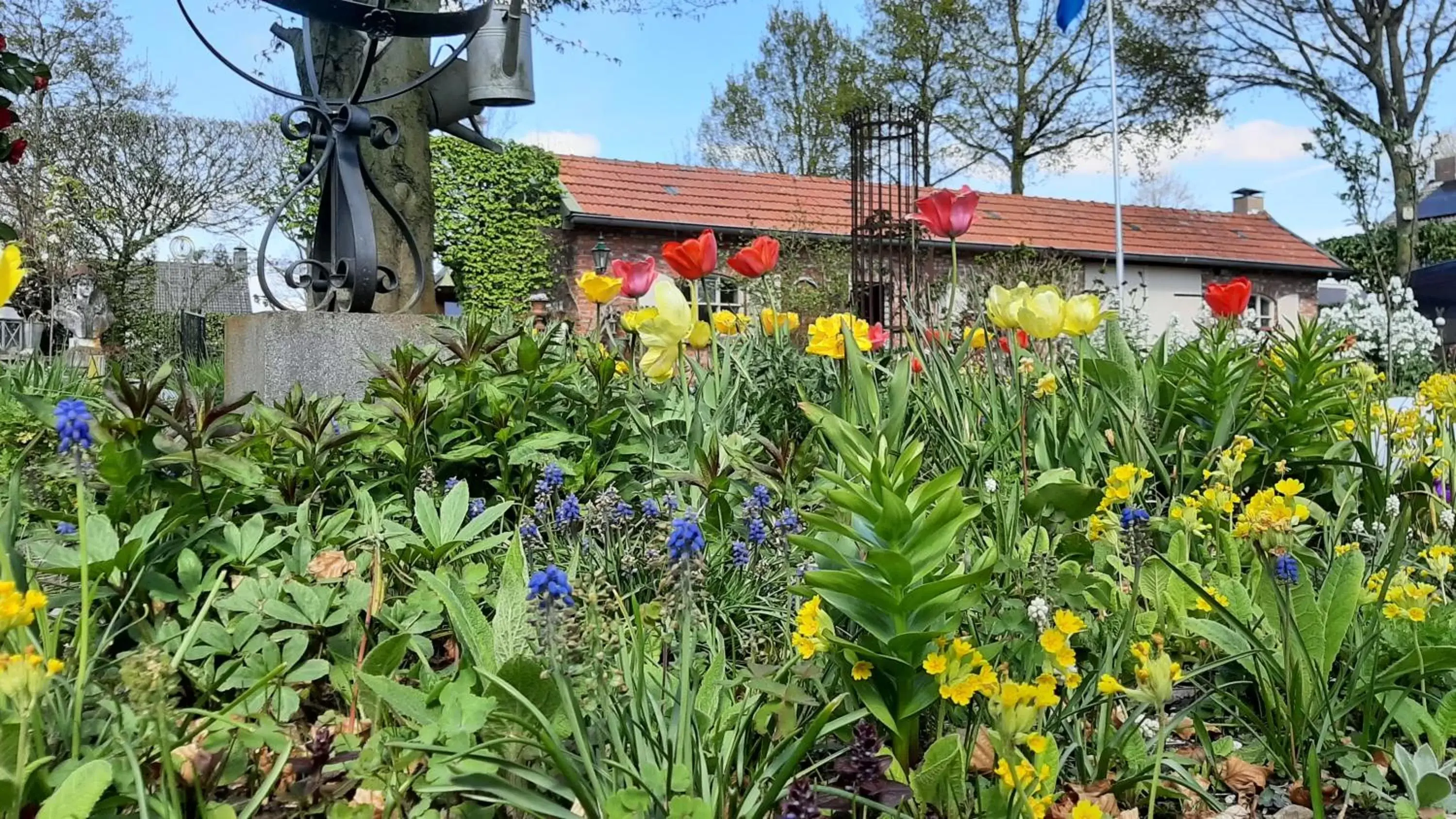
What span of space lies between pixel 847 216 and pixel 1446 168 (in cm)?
1580

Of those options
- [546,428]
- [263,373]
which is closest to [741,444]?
[546,428]

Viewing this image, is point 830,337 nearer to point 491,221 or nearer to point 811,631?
point 811,631

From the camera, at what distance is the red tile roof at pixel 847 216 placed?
15078mm

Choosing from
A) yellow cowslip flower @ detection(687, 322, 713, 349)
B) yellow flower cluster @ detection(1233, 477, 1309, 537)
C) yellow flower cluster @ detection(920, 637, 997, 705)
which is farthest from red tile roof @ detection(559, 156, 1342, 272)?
yellow flower cluster @ detection(920, 637, 997, 705)

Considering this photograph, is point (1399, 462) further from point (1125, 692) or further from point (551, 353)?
point (551, 353)

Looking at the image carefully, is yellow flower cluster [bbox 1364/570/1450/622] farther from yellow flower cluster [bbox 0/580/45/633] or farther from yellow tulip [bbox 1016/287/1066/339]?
yellow flower cluster [bbox 0/580/45/633]

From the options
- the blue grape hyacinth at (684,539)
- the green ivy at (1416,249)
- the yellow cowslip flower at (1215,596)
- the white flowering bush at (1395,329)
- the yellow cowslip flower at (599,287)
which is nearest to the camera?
the blue grape hyacinth at (684,539)

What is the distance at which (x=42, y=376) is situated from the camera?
14.3 ft

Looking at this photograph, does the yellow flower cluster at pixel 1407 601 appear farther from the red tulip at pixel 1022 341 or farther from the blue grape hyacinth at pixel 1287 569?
the red tulip at pixel 1022 341

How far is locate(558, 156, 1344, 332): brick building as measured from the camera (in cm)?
1459

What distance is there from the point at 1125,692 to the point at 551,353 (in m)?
2.04

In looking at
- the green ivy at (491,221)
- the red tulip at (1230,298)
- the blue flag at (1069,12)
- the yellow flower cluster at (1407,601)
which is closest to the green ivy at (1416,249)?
the blue flag at (1069,12)

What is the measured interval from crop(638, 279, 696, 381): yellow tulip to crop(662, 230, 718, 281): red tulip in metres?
0.17

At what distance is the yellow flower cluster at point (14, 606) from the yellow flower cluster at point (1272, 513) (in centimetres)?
121
